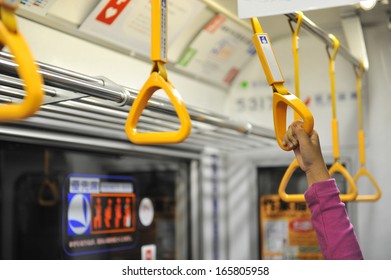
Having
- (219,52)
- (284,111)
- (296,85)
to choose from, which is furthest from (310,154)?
(219,52)

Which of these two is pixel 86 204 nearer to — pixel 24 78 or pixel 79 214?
pixel 79 214

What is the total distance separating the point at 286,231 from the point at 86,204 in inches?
63.4

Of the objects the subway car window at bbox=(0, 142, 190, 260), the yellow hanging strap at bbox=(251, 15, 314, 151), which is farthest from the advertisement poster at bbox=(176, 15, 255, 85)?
the yellow hanging strap at bbox=(251, 15, 314, 151)

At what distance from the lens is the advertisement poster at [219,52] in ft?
12.3

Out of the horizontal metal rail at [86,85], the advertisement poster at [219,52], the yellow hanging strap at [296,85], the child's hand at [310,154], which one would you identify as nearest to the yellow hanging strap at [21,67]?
the horizontal metal rail at [86,85]

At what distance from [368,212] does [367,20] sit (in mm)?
1291

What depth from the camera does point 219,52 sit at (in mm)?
4020

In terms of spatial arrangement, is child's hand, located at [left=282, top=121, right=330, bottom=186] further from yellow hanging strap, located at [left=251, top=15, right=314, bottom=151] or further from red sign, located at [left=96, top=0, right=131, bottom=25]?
red sign, located at [left=96, top=0, right=131, bottom=25]

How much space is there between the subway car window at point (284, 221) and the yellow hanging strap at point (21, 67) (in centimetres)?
332

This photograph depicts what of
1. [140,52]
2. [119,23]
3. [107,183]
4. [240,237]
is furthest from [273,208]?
[119,23]

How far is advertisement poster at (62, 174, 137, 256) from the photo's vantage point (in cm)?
318

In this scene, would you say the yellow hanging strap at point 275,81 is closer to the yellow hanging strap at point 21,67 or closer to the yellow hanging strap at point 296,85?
the yellow hanging strap at point 296,85

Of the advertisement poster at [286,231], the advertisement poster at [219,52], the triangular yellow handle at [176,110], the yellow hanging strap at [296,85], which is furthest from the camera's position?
the advertisement poster at [286,231]

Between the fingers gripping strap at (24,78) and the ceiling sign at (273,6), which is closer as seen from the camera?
the fingers gripping strap at (24,78)
